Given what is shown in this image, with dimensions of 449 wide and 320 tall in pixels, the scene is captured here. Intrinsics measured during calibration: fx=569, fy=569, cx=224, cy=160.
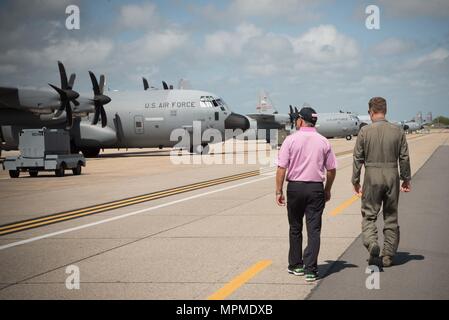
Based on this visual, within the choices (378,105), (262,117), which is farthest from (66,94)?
(262,117)

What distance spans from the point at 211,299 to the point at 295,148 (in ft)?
7.26

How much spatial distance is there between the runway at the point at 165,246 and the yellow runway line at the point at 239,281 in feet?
0.04

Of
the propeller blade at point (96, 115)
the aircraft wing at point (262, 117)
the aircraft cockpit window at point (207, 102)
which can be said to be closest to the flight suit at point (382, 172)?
the aircraft cockpit window at point (207, 102)

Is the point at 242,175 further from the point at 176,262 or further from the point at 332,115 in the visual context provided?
the point at 332,115

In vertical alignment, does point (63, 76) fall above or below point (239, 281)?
above

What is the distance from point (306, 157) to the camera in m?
7.02

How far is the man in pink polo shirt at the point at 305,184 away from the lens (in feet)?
22.7

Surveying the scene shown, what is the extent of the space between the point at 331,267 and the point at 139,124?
3329 cm

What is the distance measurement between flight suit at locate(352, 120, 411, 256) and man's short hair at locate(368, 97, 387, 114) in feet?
0.59

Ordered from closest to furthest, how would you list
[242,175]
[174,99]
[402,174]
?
[402,174] → [242,175] → [174,99]

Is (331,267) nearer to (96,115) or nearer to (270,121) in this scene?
(96,115)

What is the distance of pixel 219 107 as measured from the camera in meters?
39.7

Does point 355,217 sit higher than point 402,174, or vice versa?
point 402,174
